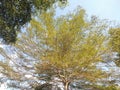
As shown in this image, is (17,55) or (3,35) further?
(17,55)

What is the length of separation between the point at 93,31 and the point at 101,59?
209cm

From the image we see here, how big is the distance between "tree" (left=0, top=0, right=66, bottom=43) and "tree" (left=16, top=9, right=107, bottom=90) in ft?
38.5

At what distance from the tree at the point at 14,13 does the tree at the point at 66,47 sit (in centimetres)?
1172

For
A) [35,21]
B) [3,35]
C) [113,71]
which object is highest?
[35,21]

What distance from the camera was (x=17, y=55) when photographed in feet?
79.0

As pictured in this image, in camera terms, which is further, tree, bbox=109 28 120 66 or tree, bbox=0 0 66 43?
tree, bbox=109 28 120 66

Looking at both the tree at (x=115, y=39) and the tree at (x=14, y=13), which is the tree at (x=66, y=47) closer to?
the tree at (x=115, y=39)

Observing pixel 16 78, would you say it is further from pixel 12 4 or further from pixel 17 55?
pixel 12 4

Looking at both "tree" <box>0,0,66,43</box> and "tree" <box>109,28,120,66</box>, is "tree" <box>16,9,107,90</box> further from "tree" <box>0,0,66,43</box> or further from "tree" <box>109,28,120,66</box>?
"tree" <box>0,0,66,43</box>

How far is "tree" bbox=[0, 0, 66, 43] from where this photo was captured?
33.6 ft

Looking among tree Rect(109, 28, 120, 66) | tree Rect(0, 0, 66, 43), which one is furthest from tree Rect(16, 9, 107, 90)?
tree Rect(0, 0, 66, 43)

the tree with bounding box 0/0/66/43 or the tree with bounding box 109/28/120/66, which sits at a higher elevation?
the tree with bounding box 109/28/120/66

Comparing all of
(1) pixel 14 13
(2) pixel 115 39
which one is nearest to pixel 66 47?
(2) pixel 115 39

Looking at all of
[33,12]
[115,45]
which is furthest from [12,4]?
[115,45]
